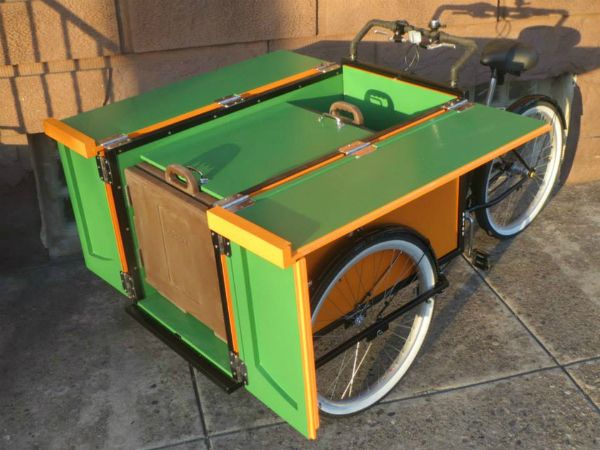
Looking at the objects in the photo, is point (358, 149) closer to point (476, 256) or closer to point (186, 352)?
point (186, 352)

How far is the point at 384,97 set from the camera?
4.26m

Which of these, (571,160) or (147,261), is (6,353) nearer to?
(147,261)

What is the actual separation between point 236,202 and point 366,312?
0.97 metres

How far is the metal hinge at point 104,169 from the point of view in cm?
358

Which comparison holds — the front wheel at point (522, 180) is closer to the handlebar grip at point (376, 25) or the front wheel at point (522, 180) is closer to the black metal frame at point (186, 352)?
the handlebar grip at point (376, 25)

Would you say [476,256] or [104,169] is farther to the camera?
[476,256]

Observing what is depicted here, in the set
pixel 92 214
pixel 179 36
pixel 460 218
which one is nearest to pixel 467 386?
pixel 460 218

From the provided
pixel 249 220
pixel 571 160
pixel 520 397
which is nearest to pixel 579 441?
pixel 520 397

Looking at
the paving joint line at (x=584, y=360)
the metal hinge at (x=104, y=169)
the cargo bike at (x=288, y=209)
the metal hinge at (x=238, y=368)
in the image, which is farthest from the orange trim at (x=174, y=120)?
the paving joint line at (x=584, y=360)

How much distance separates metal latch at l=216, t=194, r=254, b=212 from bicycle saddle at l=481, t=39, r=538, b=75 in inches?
83.9

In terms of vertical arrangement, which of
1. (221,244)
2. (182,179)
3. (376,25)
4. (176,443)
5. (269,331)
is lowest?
(176,443)

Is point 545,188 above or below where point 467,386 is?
above

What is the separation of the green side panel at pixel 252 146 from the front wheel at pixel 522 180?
3.82 ft

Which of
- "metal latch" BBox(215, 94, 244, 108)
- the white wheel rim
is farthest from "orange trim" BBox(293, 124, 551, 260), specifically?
the white wheel rim
